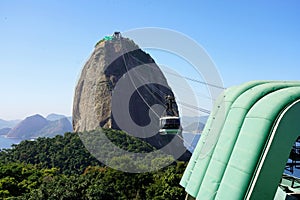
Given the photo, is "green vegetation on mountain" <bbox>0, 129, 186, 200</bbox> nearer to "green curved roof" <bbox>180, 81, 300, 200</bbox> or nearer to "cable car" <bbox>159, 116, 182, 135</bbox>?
"cable car" <bbox>159, 116, 182, 135</bbox>

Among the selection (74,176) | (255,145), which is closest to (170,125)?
(255,145)

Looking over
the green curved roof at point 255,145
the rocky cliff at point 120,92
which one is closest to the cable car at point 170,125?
the green curved roof at point 255,145

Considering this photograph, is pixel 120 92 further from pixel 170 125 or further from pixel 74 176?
pixel 170 125

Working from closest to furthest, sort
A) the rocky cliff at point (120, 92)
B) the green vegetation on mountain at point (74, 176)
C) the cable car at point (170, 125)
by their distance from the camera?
the cable car at point (170, 125) → the green vegetation on mountain at point (74, 176) → the rocky cliff at point (120, 92)

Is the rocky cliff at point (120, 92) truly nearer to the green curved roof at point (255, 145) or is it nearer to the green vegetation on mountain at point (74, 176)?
the green vegetation on mountain at point (74, 176)

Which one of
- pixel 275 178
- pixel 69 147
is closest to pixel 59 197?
pixel 275 178

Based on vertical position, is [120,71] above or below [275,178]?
above

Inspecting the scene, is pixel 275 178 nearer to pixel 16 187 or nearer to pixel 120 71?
pixel 16 187
